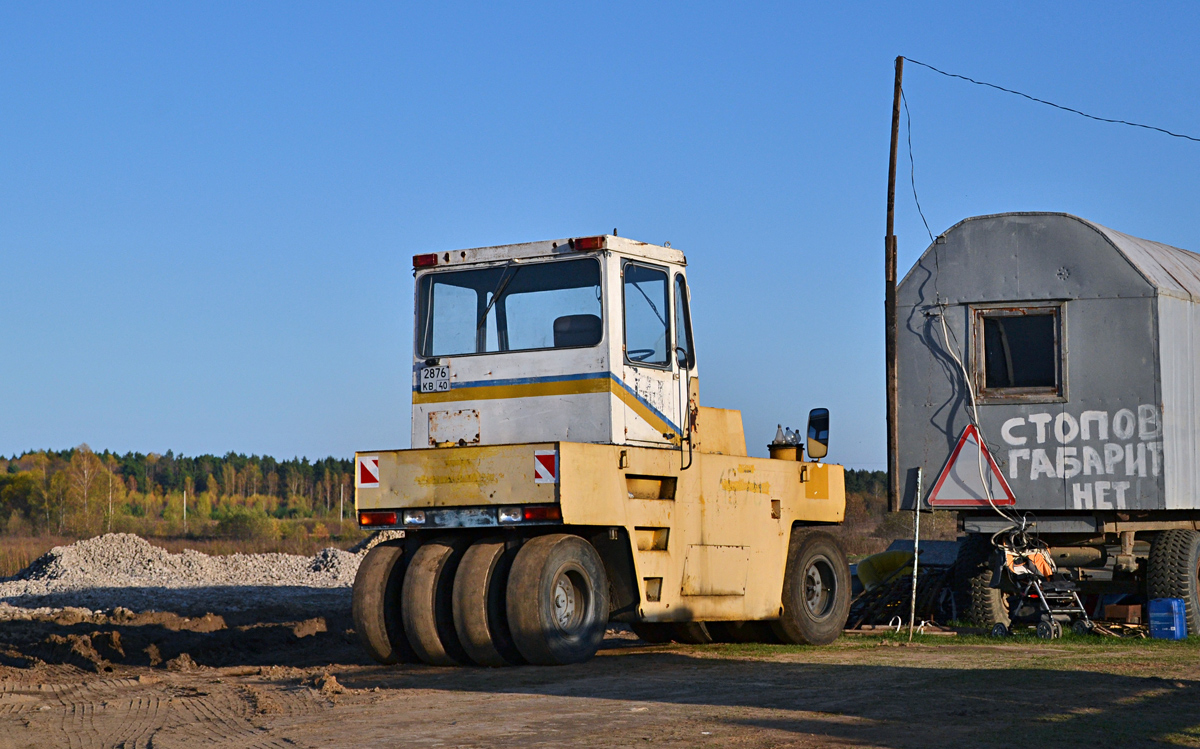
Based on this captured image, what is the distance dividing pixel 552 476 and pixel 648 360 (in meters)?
1.83

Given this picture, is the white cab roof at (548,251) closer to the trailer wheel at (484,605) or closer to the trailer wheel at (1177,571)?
the trailer wheel at (484,605)

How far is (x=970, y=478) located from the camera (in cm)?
1441

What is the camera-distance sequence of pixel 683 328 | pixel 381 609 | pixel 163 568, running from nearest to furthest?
pixel 381 609 < pixel 683 328 < pixel 163 568

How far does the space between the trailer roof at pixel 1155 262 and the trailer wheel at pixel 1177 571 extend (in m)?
2.54

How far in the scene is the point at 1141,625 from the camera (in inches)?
563

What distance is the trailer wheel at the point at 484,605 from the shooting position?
10523mm

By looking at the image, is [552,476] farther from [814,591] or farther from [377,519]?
[814,591]

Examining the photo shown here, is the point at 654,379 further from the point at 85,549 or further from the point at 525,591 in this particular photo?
the point at 85,549

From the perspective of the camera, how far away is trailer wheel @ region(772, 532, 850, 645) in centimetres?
1311

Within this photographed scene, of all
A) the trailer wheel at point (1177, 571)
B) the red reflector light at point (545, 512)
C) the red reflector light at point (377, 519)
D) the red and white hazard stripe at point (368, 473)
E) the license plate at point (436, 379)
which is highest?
the license plate at point (436, 379)

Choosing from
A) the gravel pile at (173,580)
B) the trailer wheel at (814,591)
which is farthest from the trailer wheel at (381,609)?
the gravel pile at (173,580)

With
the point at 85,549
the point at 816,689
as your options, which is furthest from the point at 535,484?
the point at 85,549

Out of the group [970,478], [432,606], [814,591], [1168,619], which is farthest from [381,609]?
[1168,619]

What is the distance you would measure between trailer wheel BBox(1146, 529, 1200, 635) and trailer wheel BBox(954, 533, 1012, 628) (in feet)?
4.92
